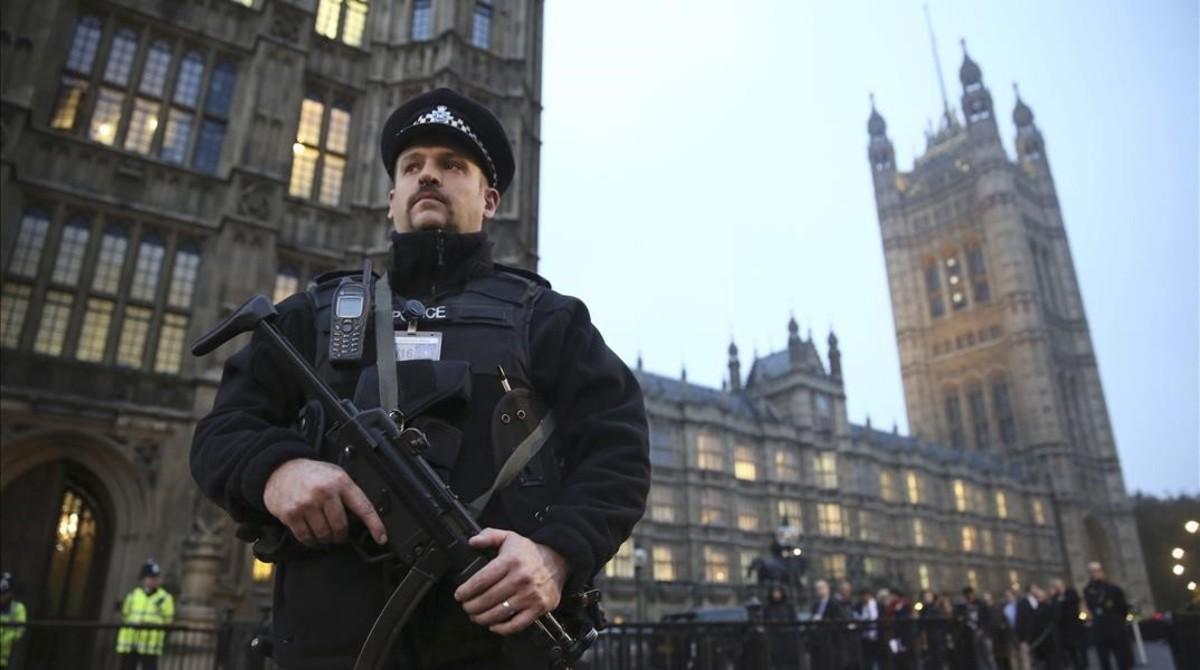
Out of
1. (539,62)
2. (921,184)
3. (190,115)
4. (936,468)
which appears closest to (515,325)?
(190,115)

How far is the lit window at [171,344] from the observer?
42.0 ft

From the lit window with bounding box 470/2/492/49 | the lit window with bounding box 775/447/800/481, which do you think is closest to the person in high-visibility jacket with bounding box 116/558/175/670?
the lit window with bounding box 470/2/492/49

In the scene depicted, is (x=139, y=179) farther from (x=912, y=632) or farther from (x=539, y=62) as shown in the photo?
(x=912, y=632)

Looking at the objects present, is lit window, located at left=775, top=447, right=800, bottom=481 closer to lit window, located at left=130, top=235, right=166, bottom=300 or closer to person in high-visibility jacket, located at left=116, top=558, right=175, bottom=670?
lit window, located at left=130, top=235, right=166, bottom=300

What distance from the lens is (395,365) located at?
2178 mm

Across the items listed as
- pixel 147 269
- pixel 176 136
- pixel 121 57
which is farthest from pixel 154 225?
pixel 121 57

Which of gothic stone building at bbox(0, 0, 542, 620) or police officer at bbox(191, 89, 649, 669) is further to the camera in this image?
gothic stone building at bbox(0, 0, 542, 620)

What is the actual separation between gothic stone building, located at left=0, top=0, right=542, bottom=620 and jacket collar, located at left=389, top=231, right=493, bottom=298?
1106 cm

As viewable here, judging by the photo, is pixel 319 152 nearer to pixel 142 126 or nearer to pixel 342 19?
pixel 142 126

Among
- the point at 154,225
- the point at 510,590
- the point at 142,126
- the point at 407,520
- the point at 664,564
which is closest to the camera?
the point at 510,590

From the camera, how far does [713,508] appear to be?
41.5 m

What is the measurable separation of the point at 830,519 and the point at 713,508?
10.6 m

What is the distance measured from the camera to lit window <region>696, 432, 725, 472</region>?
42531 millimetres

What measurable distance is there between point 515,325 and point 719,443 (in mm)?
42258
